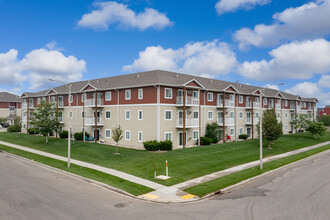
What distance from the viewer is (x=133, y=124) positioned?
33.0 meters

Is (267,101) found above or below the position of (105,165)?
above

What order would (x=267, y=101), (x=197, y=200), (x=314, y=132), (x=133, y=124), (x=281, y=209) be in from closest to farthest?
(x=281, y=209) < (x=197, y=200) < (x=133, y=124) < (x=314, y=132) < (x=267, y=101)

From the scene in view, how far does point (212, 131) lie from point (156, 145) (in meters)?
10.9

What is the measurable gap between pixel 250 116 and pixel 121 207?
3989 cm

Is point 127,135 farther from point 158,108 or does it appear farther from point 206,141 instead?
point 206,141

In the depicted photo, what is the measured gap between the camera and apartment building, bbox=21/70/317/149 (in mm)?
31250

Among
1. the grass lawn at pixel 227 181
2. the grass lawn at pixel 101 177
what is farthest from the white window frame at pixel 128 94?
the grass lawn at pixel 227 181

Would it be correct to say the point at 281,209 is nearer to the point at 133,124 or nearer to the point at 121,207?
the point at 121,207

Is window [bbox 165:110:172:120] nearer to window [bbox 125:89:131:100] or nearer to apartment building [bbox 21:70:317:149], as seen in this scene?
apartment building [bbox 21:70:317:149]

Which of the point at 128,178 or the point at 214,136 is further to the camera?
the point at 214,136

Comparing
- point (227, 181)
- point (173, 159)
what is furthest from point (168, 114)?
point (227, 181)

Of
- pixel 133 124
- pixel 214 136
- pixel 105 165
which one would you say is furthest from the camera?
pixel 214 136

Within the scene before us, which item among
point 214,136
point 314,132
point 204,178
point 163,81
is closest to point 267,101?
point 314,132

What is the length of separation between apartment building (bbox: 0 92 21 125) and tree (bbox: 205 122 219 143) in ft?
211
